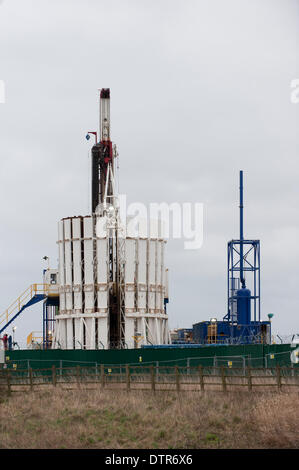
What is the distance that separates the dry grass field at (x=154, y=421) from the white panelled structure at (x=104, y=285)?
73.4 feet

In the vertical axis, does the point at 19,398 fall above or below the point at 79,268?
below

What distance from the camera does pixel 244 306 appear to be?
7456 centimetres

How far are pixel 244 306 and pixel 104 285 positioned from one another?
16959 mm

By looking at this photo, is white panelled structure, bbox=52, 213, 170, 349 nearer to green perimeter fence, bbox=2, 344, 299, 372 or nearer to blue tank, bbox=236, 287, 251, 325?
green perimeter fence, bbox=2, 344, 299, 372

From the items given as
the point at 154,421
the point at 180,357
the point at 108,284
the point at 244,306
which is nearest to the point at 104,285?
the point at 108,284

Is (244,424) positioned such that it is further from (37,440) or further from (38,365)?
(38,365)

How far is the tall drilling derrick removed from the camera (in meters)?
62.8

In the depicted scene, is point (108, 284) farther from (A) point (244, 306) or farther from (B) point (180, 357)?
(A) point (244, 306)

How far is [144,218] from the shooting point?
213 feet

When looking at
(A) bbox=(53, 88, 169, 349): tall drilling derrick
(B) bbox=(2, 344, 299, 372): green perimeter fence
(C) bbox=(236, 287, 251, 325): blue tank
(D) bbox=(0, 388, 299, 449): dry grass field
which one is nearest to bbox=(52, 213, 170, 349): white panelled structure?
(A) bbox=(53, 88, 169, 349): tall drilling derrick

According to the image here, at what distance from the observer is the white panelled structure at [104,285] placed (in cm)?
6269
